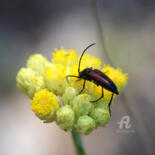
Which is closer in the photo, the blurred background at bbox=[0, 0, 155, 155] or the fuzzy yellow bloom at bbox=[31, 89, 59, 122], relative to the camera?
the fuzzy yellow bloom at bbox=[31, 89, 59, 122]

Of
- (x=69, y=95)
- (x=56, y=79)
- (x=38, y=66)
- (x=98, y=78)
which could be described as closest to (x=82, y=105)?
(x=69, y=95)

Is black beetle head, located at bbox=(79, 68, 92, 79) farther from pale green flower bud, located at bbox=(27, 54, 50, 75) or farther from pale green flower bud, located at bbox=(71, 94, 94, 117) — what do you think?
pale green flower bud, located at bbox=(27, 54, 50, 75)

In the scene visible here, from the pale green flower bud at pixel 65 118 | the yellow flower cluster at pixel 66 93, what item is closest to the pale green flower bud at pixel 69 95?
the yellow flower cluster at pixel 66 93

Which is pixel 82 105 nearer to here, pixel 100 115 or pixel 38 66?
pixel 100 115

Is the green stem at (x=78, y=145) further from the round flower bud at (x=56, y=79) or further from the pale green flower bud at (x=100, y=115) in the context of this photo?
the round flower bud at (x=56, y=79)

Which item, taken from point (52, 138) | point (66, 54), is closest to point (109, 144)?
point (52, 138)

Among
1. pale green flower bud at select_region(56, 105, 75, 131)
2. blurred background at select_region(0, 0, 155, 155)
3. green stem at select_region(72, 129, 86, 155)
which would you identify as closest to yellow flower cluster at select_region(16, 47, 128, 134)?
pale green flower bud at select_region(56, 105, 75, 131)
